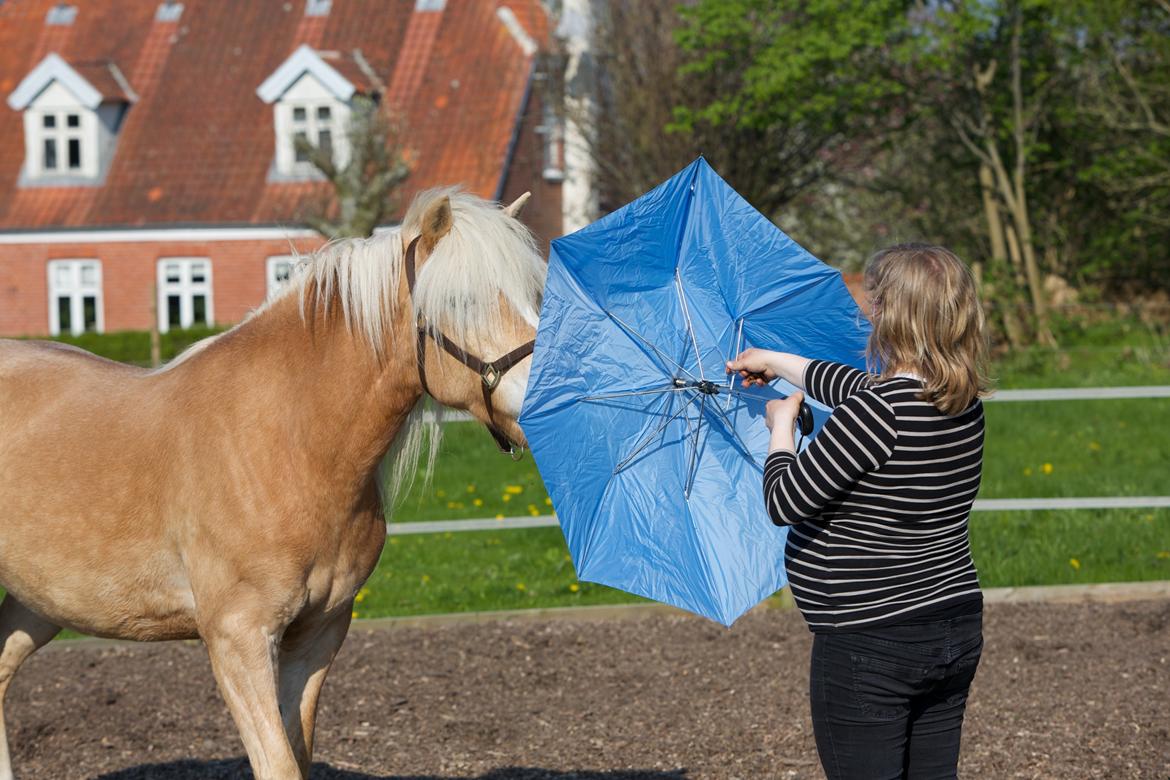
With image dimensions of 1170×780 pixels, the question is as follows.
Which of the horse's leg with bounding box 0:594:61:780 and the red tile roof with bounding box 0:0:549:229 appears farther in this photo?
the red tile roof with bounding box 0:0:549:229

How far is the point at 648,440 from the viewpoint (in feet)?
11.2

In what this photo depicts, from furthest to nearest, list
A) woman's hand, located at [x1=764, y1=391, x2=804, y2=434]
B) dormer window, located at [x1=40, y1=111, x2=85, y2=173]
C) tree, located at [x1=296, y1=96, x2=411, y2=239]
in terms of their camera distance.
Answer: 1. dormer window, located at [x1=40, y1=111, x2=85, y2=173]
2. tree, located at [x1=296, y1=96, x2=411, y2=239]
3. woman's hand, located at [x1=764, y1=391, x2=804, y2=434]

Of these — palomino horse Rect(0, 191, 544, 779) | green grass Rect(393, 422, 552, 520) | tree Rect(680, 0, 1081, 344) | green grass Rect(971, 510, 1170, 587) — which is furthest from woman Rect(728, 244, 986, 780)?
tree Rect(680, 0, 1081, 344)

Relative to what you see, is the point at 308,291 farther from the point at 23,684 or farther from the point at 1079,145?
the point at 1079,145

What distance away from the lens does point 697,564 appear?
337 centimetres

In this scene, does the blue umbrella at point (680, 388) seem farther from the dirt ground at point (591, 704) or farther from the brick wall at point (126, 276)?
the brick wall at point (126, 276)

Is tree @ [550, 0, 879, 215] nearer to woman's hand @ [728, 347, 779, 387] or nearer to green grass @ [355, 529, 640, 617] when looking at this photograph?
green grass @ [355, 529, 640, 617]

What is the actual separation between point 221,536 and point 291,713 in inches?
22.9

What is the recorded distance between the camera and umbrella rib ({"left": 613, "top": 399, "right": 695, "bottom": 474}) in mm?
3385

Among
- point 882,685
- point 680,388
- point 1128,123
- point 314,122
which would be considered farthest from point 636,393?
point 314,122

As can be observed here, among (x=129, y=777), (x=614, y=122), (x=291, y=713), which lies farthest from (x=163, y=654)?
(x=614, y=122)

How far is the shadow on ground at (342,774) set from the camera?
4.83 meters

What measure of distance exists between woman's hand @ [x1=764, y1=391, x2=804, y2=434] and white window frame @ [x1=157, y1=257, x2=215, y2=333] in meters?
24.5

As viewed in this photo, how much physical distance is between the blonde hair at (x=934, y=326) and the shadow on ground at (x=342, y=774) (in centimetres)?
240
